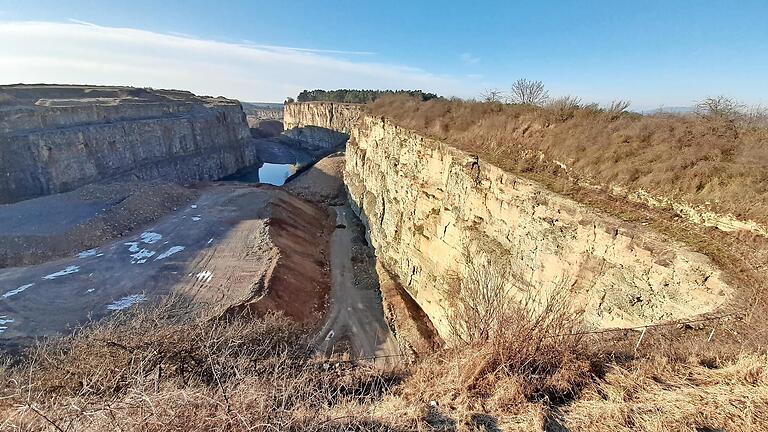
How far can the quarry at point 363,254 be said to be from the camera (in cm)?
753

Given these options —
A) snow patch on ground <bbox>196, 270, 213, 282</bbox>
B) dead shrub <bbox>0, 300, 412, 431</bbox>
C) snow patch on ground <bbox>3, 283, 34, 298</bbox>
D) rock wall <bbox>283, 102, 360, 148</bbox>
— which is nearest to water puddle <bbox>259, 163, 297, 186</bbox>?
rock wall <bbox>283, 102, 360, 148</bbox>

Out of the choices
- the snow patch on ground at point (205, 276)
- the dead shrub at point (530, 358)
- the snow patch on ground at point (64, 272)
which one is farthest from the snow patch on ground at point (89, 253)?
the dead shrub at point (530, 358)

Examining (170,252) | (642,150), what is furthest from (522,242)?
(170,252)

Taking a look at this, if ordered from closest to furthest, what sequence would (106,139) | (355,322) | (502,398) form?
(502,398)
(355,322)
(106,139)

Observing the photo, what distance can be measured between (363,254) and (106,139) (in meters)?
37.7

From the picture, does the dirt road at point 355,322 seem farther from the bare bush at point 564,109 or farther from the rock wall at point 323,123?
the rock wall at point 323,123

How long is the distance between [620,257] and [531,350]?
22.8 ft

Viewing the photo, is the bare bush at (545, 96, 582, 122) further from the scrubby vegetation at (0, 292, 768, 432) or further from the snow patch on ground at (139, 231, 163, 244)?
the snow patch on ground at (139, 231, 163, 244)

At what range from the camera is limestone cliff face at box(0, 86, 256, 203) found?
126 feet

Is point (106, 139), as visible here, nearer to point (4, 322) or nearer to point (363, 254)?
point (4, 322)

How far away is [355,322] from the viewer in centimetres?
2209

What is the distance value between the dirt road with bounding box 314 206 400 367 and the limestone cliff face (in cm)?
3448

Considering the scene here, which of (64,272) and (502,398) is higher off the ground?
(502,398)

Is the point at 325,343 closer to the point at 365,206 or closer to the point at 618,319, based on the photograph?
the point at 618,319
